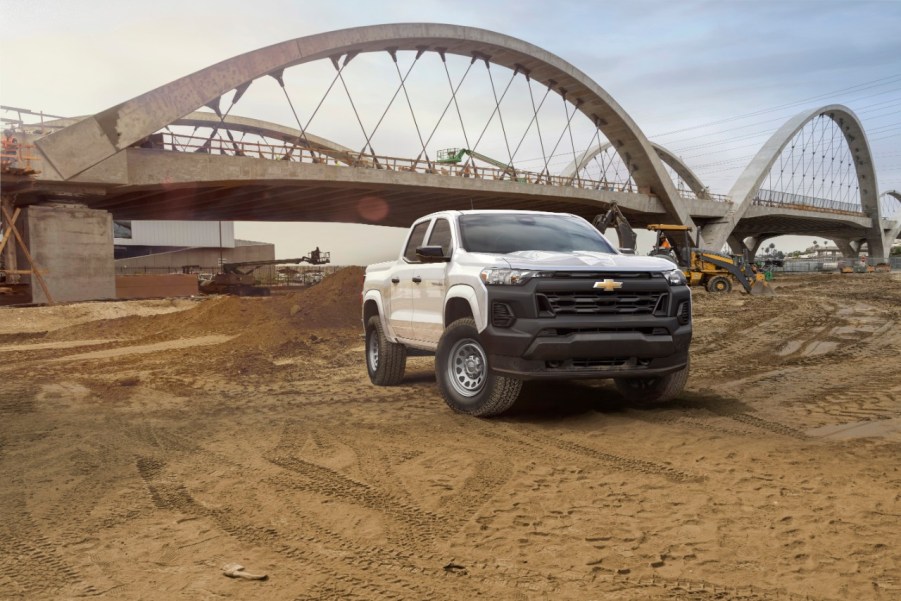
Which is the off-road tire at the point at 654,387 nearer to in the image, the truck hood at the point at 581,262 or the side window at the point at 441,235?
the truck hood at the point at 581,262

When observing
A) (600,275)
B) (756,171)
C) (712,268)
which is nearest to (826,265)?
(756,171)

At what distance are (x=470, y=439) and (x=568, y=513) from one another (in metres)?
2.07

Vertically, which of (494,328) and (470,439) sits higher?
(494,328)

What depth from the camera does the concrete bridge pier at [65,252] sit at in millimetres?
28098

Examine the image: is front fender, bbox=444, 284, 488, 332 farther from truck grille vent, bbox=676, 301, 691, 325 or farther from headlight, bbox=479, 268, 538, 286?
truck grille vent, bbox=676, 301, 691, 325

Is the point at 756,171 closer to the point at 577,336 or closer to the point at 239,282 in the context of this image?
the point at 239,282

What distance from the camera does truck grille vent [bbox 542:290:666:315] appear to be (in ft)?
21.7

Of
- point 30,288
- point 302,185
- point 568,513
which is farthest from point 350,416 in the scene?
point 302,185

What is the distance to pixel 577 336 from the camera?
6.52m

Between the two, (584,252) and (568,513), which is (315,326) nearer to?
(584,252)

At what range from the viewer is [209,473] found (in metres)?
5.52

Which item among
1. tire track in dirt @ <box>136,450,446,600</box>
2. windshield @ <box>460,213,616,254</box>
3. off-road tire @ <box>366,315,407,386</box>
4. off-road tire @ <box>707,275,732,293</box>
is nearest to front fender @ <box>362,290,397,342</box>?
off-road tire @ <box>366,315,407,386</box>

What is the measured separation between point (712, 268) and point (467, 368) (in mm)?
26880

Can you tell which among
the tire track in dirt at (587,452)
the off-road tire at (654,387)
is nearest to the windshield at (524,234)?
the off-road tire at (654,387)
